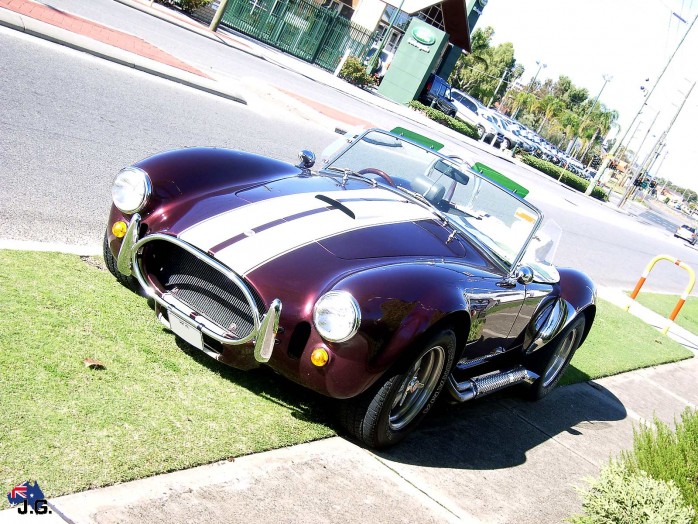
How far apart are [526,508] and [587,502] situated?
1.05 m

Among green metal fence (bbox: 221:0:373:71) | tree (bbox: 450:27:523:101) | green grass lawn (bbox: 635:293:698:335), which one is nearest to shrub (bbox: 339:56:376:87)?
green metal fence (bbox: 221:0:373:71)

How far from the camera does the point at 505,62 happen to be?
85.2m

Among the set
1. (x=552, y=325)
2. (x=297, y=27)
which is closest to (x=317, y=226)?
(x=552, y=325)

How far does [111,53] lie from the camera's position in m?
12.7

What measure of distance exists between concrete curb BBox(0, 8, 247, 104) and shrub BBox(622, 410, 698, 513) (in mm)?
10541

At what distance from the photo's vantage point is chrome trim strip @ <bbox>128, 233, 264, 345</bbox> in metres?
4.10

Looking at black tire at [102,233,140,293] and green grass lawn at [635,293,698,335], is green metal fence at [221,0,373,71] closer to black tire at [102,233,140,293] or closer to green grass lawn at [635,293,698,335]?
green grass lawn at [635,293,698,335]

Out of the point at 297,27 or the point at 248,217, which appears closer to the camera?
the point at 248,217

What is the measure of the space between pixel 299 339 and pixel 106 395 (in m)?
0.96

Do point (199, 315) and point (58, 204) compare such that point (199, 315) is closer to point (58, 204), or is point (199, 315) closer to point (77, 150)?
point (58, 204)

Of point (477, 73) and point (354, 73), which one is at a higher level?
point (477, 73)

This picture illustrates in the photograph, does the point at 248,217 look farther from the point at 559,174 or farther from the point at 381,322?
the point at 559,174

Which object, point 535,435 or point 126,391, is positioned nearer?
point 126,391

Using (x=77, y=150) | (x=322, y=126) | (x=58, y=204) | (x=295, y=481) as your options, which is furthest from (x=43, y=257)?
(x=322, y=126)
